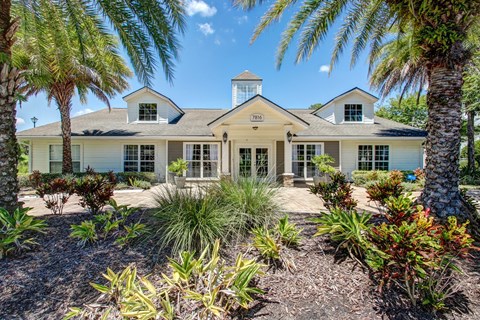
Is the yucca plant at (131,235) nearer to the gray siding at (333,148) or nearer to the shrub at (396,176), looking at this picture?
the shrub at (396,176)

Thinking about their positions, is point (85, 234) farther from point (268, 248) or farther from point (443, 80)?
point (443, 80)

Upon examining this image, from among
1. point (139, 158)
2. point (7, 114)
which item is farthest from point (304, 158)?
point (7, 114)

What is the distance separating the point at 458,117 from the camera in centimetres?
452

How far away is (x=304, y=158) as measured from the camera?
14.9 meters

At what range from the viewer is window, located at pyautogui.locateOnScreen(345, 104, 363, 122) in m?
16.4

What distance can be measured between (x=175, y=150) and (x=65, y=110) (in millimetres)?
6476

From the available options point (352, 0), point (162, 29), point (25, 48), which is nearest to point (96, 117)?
point (25, 48)

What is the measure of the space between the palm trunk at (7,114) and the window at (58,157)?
38.5 feet

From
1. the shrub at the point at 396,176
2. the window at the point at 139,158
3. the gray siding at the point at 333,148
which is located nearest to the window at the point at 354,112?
the gray siding at the point at 333,148

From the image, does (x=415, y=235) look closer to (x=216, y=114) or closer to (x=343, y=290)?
(x=343, y=290)

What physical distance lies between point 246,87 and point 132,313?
Answer: 17.8 meters

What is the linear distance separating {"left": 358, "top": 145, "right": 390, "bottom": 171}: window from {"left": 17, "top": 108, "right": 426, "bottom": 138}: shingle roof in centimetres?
112

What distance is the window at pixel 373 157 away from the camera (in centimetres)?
1508

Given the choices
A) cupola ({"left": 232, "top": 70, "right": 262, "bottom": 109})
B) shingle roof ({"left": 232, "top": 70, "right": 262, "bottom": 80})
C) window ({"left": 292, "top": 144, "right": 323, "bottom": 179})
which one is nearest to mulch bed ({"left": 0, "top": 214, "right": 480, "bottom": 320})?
window ({"left": 292, "top": 144, "right": 323, "bottom": 179})
